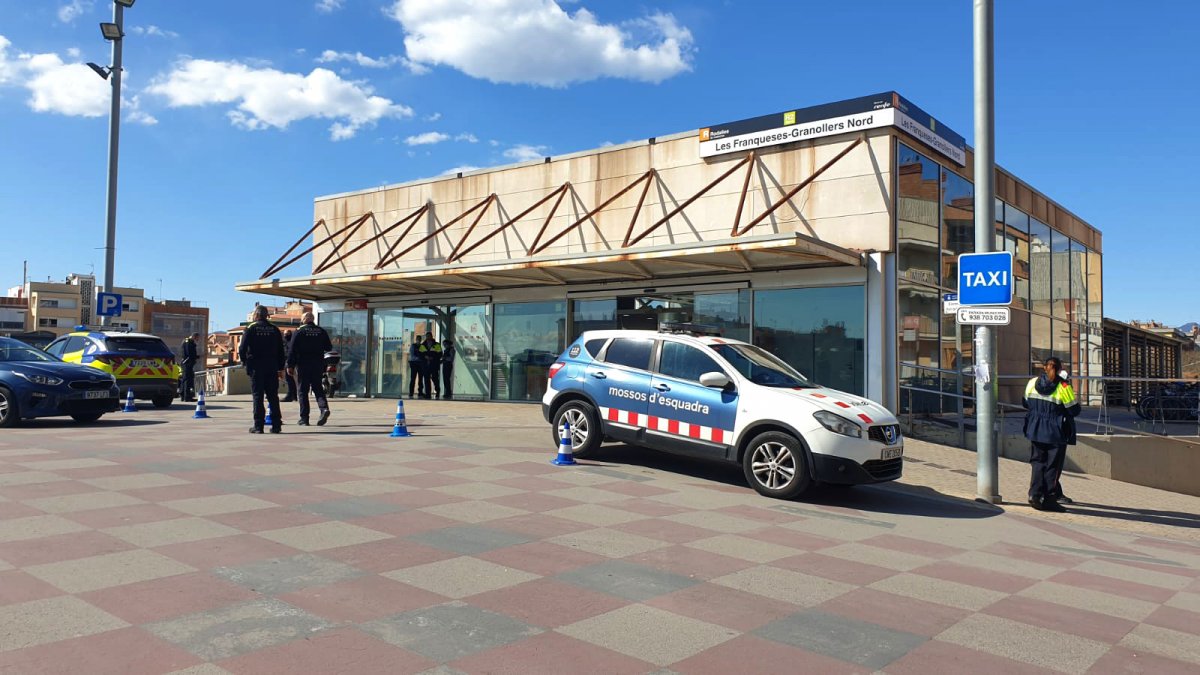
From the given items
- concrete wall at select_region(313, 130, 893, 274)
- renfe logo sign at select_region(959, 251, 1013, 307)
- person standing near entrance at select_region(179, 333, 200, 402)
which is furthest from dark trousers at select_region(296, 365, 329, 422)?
renfe logo sign at select_region(959, 251, 1013, 307)

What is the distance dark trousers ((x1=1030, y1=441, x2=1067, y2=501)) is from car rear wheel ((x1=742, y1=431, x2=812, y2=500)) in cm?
280

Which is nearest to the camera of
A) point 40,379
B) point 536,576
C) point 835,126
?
point 536,576

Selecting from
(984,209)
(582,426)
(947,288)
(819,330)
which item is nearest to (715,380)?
(582,426)

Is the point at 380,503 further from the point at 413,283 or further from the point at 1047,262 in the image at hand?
the point at 1047,262

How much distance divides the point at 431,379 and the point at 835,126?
1219 cm

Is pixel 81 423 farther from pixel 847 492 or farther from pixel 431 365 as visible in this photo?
pixel 847 492

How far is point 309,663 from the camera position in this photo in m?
3.66

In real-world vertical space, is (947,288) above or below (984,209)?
below

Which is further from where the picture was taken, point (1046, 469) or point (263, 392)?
point (263, 392)

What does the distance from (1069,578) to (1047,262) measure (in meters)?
19.5

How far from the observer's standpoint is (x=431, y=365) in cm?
2197

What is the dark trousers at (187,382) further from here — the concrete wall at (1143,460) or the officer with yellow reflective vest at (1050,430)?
the concrete wall at (1143,460)

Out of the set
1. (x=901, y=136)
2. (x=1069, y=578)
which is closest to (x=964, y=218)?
(x=901, y=136)

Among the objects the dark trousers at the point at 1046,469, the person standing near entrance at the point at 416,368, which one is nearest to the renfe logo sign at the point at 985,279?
the dark trousers at the point at 1046,469
